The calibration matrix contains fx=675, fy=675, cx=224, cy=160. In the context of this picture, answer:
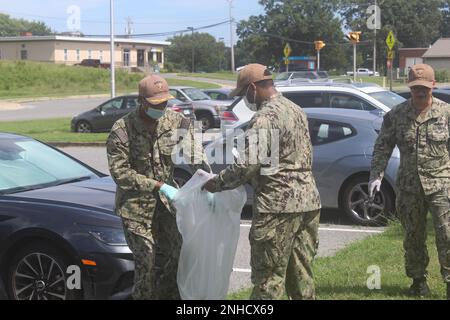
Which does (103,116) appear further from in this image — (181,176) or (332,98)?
(181,176)

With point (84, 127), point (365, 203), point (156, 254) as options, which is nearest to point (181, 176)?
point (365, 203)

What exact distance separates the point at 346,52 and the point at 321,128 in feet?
270

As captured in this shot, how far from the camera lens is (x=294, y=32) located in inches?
3142

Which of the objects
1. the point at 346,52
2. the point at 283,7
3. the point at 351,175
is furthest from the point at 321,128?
the point at 346,52

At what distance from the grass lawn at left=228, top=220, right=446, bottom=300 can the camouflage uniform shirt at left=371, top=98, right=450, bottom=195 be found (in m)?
0.94

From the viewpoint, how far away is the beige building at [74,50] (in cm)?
8200

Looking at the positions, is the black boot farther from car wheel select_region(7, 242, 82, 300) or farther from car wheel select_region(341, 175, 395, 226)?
car wheel select_region(341, 175, 395, 226)

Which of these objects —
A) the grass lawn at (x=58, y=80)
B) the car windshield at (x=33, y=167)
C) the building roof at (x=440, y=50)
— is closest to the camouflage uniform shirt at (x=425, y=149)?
the car windshield at (x=33, y=167)

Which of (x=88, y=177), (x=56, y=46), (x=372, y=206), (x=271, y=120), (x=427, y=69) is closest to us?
(x=271, y=120)

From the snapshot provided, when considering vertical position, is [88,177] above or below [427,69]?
below

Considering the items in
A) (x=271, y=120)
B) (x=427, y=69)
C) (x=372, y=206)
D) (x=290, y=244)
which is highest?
(x=427, y=69)

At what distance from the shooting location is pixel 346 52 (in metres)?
88.9
